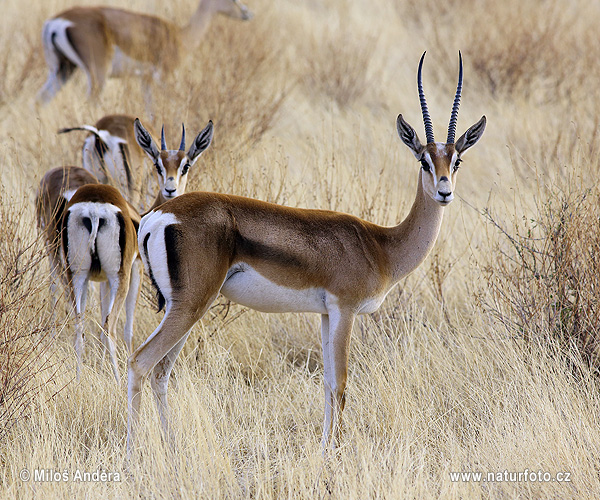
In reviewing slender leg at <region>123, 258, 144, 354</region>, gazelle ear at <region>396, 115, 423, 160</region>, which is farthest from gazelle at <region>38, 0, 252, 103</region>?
gazelle ear at <region>396, 115, 423, 160</region>

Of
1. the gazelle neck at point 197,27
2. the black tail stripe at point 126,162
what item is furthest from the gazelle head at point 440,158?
the gazelle neck at point 197,27

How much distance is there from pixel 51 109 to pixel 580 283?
6.03 m

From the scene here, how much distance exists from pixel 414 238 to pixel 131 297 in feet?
5.85

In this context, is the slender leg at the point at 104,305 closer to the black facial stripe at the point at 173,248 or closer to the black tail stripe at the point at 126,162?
the black facial stripe at the point at 173,248

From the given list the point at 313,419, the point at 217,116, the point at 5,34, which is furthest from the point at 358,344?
the point at 5,34

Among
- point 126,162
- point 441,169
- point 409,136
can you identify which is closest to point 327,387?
point 441,169

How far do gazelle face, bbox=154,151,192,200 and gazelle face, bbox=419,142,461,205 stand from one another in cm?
156

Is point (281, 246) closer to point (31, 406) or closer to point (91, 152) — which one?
point (31, 406)

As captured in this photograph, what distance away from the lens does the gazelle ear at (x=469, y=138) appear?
12.0 feet

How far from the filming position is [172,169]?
4.51 metres

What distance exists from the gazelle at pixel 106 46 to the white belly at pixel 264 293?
535cm

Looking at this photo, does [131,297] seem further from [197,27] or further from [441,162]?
[197,27]

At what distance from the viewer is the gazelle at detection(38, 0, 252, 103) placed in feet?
28.2

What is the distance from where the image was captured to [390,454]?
3307 millimetres
